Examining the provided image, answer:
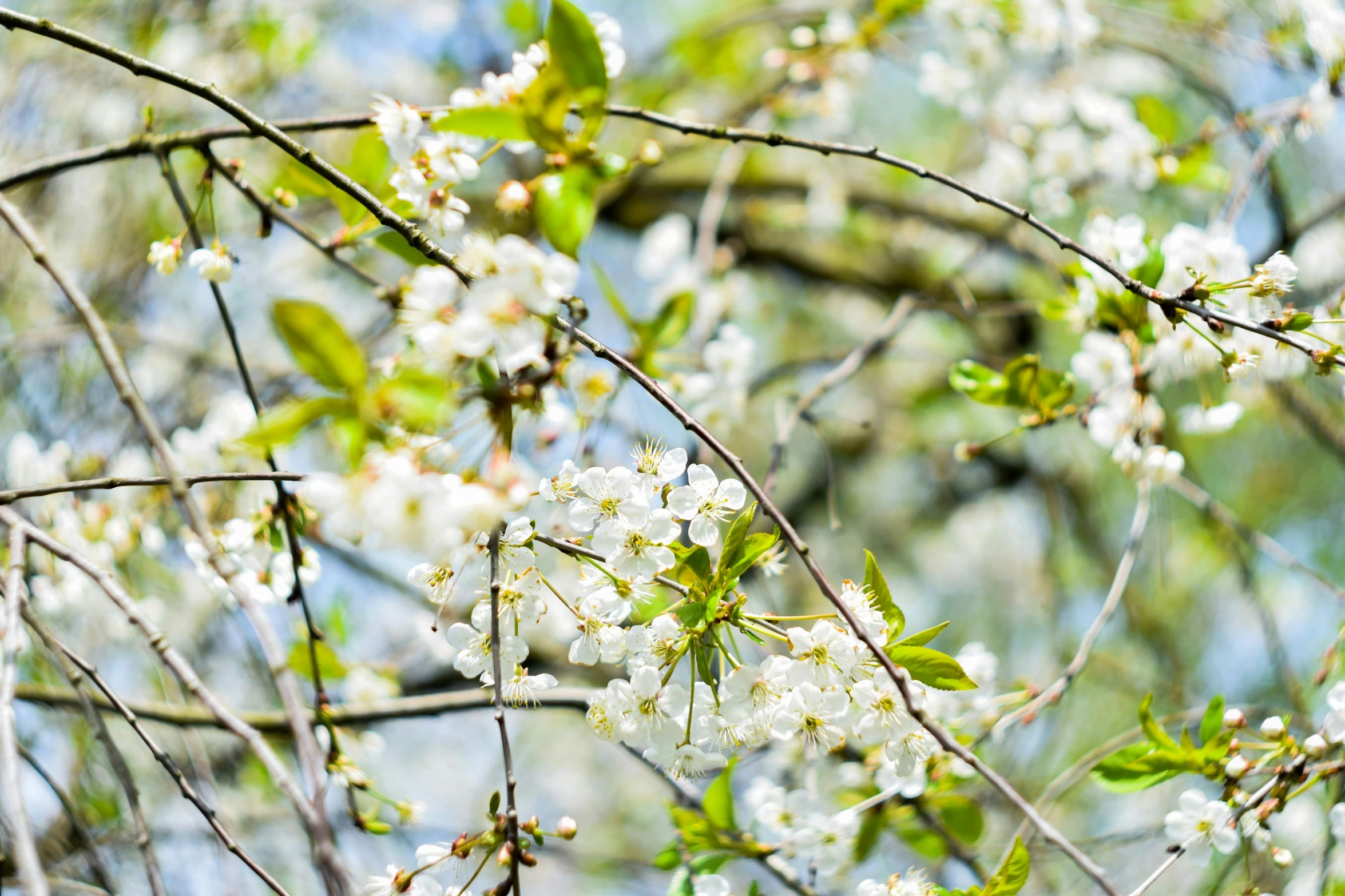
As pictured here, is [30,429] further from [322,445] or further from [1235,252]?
[1235,252]

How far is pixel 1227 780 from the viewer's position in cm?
103

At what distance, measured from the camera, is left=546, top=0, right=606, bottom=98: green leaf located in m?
0.72

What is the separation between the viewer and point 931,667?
0.87m

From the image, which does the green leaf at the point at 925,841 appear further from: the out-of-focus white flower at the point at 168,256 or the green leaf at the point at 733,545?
the out-of-focus white flower at the point at 168,256

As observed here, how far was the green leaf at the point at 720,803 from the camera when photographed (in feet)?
3.75

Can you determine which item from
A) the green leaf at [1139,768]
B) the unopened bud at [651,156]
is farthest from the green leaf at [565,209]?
the green leaf at [1139,768]

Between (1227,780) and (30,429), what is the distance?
8.43 ft

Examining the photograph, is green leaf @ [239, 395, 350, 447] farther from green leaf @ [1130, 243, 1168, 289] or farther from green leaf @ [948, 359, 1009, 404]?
green leaf @ [1130, 243, 1168, 289]

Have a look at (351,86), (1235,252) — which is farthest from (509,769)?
(351,86)

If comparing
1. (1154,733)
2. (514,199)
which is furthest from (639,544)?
(1154,733)

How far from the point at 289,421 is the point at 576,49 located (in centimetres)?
39

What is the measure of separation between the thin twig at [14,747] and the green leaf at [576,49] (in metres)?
0.66

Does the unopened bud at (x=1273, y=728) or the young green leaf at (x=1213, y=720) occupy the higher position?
the young green leaf at (x=1213, y=720)

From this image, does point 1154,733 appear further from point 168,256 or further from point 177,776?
point 168,256
